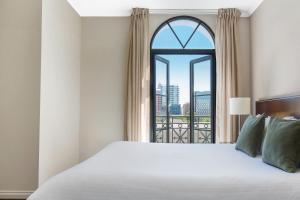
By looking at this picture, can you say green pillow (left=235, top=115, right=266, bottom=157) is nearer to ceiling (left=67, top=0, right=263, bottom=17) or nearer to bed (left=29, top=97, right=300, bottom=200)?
bed (left=29, top=97, right=300, bottom=200)

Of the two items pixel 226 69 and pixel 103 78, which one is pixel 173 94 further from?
pixel 103 78

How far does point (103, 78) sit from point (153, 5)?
1.51 meters

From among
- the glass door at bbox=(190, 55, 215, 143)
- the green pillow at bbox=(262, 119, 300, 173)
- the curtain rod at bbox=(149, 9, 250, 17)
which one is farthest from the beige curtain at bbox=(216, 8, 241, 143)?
the green pillow at bbox=(262, 119, 300, 173)

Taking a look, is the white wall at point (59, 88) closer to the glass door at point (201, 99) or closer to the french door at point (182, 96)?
the french door at point (182, 96)

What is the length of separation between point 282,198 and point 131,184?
0.85 metres

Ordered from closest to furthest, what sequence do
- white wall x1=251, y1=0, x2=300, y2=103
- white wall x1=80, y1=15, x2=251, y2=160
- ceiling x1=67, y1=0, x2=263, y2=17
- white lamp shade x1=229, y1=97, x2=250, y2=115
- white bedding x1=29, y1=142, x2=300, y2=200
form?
white bedding x1=29, y1=142, x2=300, y2=200, white wall x1=251, y1=0, x2=300, y2=103, white lamp shade x1=229, y1=97, x2=250, y2=115, ceiling x1=67, y1=0, x2=263, y2=17, white wall x1=80, y1=15, x2=251, y2=160

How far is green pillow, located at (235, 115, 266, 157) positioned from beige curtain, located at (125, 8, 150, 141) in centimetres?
205

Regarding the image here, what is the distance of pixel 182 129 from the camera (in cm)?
455

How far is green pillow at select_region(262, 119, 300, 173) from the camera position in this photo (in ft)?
5.24

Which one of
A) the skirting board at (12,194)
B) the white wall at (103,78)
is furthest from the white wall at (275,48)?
the skirting board at (12,194)

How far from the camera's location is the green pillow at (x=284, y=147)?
160cm

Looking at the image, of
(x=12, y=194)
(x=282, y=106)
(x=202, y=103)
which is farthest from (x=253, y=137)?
(x=12, y=194)

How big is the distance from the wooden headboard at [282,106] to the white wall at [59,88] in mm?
2798

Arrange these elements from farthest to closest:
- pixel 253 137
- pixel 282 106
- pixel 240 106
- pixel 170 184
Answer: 1. pixel 240 106
2. pixel 282 106
3. pixel 253 137
4. pixel 170 184
